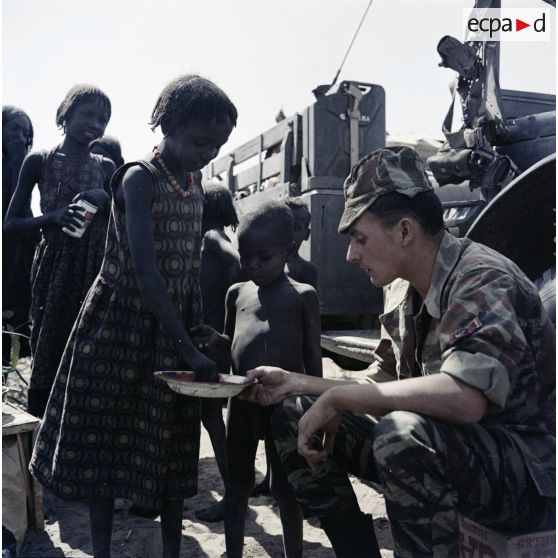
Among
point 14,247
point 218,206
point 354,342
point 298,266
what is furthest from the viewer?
point 14,247

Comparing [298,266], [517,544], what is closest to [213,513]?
[298,266]

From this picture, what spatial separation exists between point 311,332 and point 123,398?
2.09 ft

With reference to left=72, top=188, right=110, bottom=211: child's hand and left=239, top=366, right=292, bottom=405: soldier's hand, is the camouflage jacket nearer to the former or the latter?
left=239, top=366, right=292, bottom=405: soldier's hand

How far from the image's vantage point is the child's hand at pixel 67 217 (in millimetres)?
2477

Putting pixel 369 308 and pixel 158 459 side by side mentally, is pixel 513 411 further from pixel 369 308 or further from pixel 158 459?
pixel 369 308

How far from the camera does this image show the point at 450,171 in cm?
300

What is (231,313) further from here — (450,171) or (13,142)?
(13,142)

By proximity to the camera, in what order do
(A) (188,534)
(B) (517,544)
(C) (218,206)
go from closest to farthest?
(B) (517,544) < (A) (188,534) < (C) (218,206)

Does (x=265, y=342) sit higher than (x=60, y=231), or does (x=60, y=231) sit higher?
(x=60, y=231)

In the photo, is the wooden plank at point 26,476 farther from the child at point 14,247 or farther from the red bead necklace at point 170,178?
the child at point 14,247

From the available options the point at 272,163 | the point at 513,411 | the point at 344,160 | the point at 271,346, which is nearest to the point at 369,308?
the point at 344,160

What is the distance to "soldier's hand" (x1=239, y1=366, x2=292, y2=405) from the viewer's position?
5.84 feet

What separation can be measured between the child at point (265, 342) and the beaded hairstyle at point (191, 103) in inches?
16.3

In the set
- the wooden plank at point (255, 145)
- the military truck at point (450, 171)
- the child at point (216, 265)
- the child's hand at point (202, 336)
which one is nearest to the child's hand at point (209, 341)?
the child's hand at point (202, 336)
